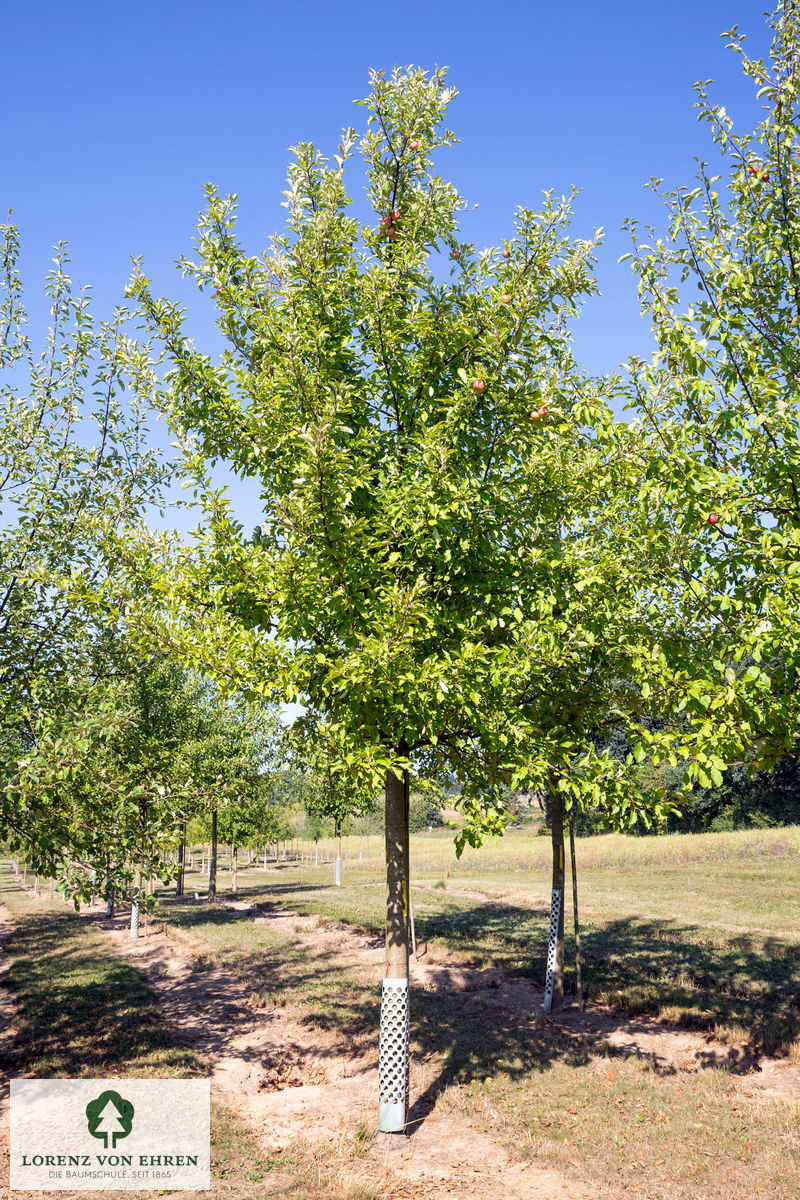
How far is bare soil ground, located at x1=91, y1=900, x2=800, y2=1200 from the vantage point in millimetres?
7316

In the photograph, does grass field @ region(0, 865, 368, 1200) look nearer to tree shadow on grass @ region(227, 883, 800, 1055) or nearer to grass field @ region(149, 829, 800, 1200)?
grass field @ region(149, 829, 800, 1200)

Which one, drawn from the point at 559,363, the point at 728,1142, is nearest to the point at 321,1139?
the point at 728,1142

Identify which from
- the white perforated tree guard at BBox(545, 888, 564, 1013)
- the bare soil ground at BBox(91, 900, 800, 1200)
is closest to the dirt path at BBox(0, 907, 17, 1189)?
the bare soil ground at BBox(91, 900, 800, 1200)

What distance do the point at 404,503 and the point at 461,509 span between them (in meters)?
0.57

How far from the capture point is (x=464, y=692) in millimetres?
7285

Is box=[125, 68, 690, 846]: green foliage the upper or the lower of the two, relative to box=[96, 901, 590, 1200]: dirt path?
upper

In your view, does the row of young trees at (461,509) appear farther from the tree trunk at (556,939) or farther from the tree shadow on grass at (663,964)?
the tree shadow on grass at (663,964)

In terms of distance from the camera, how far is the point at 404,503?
7.34 meters

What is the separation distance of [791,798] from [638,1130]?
193 feet

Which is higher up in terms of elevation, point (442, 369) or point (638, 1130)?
point (442, 369)

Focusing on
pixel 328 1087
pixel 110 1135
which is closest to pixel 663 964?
pixel 328 1087

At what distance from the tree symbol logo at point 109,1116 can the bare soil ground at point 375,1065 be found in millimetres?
1336

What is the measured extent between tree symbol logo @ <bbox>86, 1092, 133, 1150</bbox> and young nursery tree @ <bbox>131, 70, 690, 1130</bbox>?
295 centimetres

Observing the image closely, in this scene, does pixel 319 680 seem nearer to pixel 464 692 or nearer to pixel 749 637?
pixel 464 692
